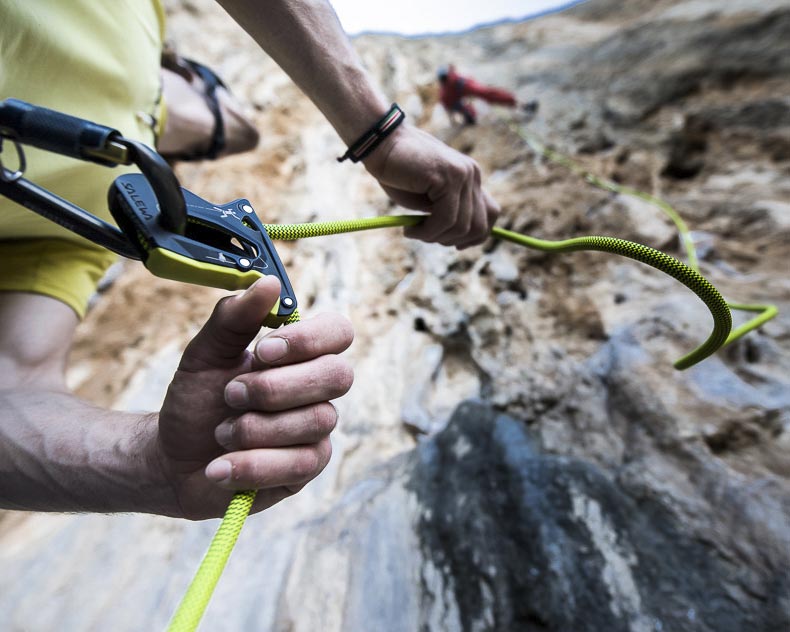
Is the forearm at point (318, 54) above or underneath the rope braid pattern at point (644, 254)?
above

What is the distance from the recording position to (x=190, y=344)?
1.34 ft

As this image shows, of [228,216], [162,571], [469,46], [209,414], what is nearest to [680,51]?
[469,46]

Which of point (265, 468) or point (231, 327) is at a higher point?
point (231, 327)

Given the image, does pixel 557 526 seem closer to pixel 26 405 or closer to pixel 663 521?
pixel 663 521

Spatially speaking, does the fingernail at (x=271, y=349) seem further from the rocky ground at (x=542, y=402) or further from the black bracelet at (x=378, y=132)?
the rocky ground at (x=542, y=402)

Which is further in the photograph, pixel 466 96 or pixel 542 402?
pixel 466 96

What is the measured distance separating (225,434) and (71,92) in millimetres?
538

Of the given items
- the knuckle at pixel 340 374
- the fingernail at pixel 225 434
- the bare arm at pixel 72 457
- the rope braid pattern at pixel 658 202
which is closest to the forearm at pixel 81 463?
the bare arm at pixel 72 457

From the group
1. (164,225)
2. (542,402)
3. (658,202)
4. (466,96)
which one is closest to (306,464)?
(164,225)

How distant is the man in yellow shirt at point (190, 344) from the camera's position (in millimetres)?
380

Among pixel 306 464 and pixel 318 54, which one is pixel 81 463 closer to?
pixel 306 464

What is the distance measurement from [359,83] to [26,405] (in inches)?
24.3

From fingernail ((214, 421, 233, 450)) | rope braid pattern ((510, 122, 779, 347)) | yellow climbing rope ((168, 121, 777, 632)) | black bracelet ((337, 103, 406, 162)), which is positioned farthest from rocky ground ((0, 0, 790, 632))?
black bracelet ((337, 103, 406, 162))

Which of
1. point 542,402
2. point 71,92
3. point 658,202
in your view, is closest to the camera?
point 71,92
